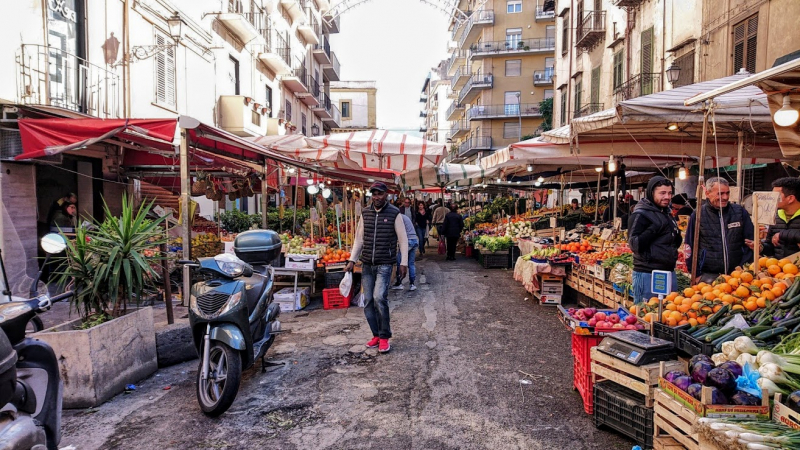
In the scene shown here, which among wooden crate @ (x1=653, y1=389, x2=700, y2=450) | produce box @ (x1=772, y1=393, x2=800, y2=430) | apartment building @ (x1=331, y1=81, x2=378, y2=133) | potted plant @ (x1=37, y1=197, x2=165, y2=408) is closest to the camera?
produce box @ (x1=772, y1=393, x2=800, y2=430)

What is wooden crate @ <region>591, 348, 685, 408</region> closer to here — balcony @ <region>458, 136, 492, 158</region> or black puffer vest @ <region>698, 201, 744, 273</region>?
black puffer vest @ <region>698, 201, 744, 273</region>

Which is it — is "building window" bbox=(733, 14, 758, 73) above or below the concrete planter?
above

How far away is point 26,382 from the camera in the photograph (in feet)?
9.61

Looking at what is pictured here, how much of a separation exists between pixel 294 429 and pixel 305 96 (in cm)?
3016

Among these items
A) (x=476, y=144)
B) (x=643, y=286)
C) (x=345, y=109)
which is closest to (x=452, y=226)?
(x=643, y=286)

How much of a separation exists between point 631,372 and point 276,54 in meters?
23.3

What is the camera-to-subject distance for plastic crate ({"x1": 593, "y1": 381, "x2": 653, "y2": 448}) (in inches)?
138

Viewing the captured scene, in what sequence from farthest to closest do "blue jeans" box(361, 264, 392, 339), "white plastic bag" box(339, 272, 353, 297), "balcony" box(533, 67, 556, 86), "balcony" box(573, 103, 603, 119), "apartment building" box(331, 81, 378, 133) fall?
"apartment building" box(331, 81, 378, 133)
"balcony" box(533, 67, 556, 86)
"balcony" box(573, 103, 603, 119)
"white plastic bag" box(339, 272, 353, 297)
"blue jeans" box(361, 264, 392, 339)

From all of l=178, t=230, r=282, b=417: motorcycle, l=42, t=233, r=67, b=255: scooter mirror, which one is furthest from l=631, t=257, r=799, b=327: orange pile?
l=42, t=233, r=67, b=255: scooter mirror

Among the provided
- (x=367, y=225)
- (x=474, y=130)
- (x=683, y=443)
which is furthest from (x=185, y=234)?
(x=474, y=130)

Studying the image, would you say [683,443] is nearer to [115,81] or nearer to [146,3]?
[115,81]

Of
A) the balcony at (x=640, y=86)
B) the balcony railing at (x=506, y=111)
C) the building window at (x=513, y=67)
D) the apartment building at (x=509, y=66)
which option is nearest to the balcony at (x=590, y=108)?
the balcony at (x=640, y=86)

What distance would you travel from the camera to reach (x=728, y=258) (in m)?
5.46

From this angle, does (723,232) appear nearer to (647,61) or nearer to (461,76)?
(647,61)
